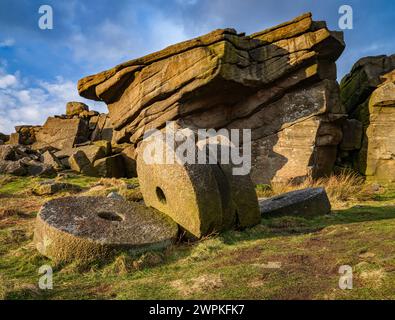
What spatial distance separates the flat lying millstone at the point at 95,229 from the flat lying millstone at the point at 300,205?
2.78 m

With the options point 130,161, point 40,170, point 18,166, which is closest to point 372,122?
point 130,161

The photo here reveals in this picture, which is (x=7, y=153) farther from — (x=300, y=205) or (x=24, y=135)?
(x=300, y=205)

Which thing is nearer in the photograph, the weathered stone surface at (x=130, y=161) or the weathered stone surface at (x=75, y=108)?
the weathered stone surface at (x=130, y=161)

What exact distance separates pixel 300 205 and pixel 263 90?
8.47 m

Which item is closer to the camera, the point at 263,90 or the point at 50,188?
the point at 50,188

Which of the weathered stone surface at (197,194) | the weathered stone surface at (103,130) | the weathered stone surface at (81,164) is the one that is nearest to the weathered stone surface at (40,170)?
the weathered stone surface at (81,164)

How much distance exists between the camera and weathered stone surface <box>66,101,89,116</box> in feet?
91.2

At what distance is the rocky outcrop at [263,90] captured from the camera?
14.5 metres

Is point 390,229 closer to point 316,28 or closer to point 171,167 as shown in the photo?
point 171,167

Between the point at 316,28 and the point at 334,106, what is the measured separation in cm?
318

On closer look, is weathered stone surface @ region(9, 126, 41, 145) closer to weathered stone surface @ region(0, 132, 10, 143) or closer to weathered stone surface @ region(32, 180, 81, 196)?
weathered stone surface @ region(0, 132, 10, 143)

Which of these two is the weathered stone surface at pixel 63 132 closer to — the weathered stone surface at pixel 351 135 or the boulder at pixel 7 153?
the boulder at pixel 7 153

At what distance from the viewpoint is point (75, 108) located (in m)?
28.0
